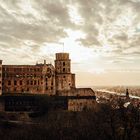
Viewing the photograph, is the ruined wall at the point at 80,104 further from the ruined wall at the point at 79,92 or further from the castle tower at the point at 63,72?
the castle tower at the point at 63,72

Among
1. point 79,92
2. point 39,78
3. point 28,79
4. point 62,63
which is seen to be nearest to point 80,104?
point 79,92

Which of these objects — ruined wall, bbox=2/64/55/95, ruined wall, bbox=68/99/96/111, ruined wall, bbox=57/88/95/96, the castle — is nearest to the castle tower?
the castle

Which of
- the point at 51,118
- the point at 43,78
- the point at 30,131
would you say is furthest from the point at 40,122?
the point at 43,78

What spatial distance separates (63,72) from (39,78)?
24.8ft

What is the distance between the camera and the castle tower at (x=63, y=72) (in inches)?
4043

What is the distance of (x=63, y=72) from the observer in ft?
340

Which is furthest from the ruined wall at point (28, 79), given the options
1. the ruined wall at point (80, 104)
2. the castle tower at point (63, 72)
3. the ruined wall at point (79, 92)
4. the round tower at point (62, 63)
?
the ruined wall at point (80, 104)

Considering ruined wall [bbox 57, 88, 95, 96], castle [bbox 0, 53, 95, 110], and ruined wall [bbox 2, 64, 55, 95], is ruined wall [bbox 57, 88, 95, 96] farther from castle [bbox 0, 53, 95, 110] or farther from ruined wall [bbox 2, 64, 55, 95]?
ruined wall [bbox 2, 64, 55, 95]

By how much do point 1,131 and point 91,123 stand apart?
64.8 feet

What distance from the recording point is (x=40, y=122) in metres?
80.4

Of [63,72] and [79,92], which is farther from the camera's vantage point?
[63,72]

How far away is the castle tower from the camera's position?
4043 inches

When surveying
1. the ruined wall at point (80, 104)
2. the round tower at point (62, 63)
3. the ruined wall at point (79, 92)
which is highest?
the round tower at point (62, 63)

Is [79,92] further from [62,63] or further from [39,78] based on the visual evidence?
[39,78]
